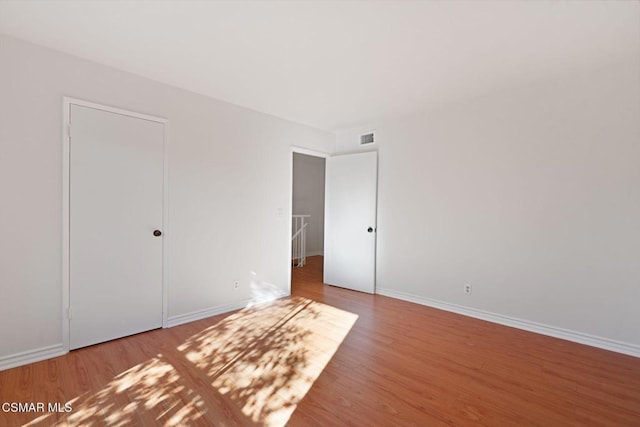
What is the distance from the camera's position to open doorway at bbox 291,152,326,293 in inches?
274

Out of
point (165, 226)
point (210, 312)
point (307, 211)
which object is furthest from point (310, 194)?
point (165, 226)

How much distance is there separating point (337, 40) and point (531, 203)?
2589 millimetres

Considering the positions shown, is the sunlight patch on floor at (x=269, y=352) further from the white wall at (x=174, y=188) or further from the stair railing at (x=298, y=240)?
the stair railing at (x=298, y=240)

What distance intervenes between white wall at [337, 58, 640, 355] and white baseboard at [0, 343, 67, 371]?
3745 millimetres

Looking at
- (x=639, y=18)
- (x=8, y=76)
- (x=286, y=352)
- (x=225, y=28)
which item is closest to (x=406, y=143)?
(x=639, y=18)

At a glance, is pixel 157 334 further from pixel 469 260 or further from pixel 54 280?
pixel 469 260

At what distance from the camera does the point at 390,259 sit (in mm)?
4340

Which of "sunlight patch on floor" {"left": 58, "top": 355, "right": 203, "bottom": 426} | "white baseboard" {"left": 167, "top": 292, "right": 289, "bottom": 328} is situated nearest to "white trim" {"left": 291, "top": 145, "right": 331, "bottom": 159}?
"white baseboard" {"left": 167, "top": 292, "right": 289, "bottom": 328}

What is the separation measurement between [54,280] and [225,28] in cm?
247

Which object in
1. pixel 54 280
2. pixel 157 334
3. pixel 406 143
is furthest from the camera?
pixel 406 143

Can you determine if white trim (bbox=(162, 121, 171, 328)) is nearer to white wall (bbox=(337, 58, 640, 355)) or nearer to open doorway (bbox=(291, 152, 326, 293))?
white wall (bbox=(337, 58, 640, 355))

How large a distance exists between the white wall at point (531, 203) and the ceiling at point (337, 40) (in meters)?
0.35

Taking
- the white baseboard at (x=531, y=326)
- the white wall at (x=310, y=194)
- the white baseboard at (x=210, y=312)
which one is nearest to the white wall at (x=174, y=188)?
the white baseboard at (x=210, y=312)

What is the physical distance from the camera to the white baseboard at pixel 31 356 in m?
2.29
